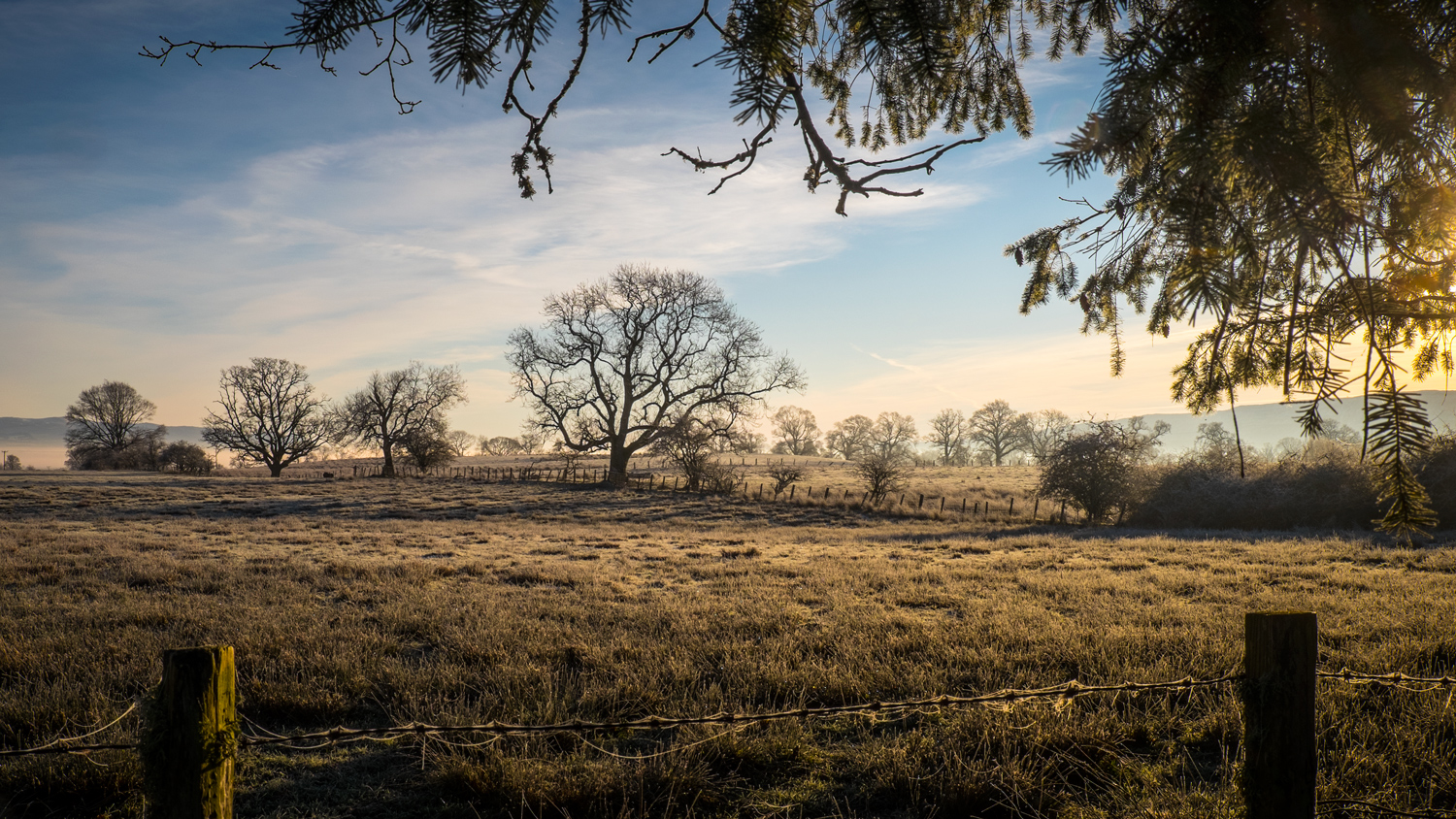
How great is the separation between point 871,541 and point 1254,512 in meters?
15.2

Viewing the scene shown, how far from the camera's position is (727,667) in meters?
5.32

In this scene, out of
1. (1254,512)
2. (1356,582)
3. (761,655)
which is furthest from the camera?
(1254,512)

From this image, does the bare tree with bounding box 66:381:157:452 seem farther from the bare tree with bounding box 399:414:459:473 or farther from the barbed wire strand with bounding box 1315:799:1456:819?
the barbed wire strand with bounding box 1315:799:1456:819

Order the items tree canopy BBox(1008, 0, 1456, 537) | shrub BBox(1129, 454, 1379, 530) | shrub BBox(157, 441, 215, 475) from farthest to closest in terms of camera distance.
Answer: shrub BBox(157, 441, 215, 475), shrub BBox(1129, 454, 1379, 530), tree canopy BBox(1008, 0, 1456, 537)

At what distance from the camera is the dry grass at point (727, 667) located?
11.3 feet

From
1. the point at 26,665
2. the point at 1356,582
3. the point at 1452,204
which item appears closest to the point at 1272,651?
the point at 1452,204

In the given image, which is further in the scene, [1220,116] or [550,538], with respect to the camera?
[550,538]

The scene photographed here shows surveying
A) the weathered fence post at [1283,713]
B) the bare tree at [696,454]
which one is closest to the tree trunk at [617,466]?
the bare tree at [696,454]

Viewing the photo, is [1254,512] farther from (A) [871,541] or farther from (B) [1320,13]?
(B) [1320,13]

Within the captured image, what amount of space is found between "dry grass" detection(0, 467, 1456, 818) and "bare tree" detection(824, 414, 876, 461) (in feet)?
244

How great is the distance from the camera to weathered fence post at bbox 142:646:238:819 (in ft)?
6.10

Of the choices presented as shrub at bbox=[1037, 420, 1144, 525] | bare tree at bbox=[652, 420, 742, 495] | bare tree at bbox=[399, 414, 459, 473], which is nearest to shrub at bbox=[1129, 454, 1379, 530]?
shrub at bbox=[1037, 420, 1144, 525]

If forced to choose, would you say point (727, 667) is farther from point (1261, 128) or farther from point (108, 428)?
point (108, 428)

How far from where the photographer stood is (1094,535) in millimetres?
20406
